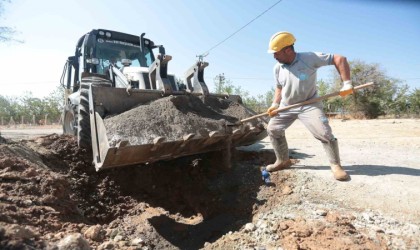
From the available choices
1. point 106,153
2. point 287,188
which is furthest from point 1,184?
point 287,188

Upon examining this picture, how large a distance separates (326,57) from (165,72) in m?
2.45

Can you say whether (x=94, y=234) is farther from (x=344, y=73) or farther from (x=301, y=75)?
(x=344, y=73)

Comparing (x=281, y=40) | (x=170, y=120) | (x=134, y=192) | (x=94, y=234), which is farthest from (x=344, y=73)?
(x=134, y=192)

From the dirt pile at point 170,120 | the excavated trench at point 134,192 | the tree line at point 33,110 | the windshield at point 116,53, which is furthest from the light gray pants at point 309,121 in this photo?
the tree line at point 33,110

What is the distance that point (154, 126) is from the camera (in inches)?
153

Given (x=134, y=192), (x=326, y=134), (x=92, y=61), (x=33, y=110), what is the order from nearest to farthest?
(x=326, y=134)
(x=134, y=192)
(x=92, y=61)
(x=33, y=110)

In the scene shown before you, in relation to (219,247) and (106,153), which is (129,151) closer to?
(106,153)

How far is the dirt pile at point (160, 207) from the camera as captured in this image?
2650 millimetres

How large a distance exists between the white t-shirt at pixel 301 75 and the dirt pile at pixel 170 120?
102cm

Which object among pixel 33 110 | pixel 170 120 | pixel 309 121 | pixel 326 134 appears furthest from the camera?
pixel 33 110

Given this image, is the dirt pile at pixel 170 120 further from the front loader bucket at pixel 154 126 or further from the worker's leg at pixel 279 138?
the worker's leg at pixel 279 138

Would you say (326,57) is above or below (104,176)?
above

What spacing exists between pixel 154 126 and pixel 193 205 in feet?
5.01

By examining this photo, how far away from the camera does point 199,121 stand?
168 inches
